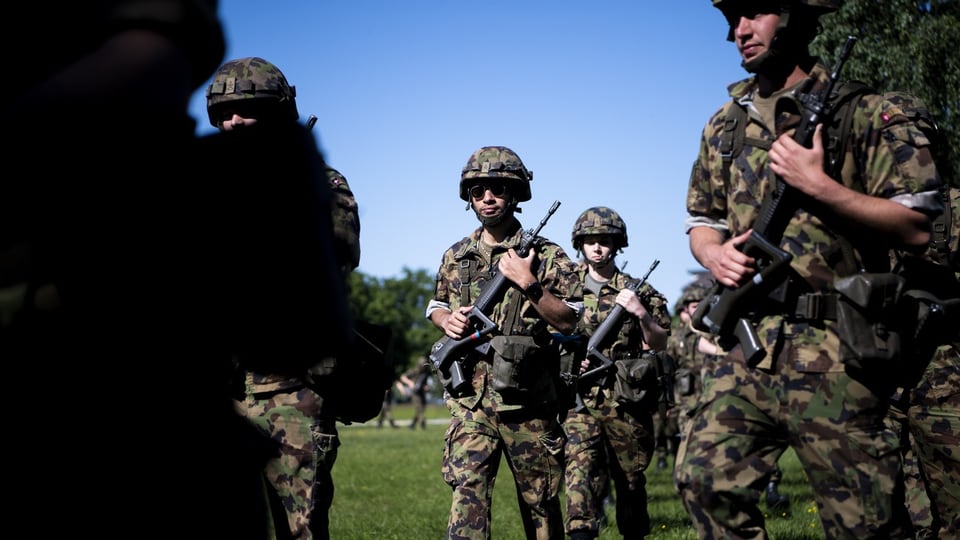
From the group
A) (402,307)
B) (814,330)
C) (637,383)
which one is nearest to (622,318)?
(637,383)

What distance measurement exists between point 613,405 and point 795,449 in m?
6.30

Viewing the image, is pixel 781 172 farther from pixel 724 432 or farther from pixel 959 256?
pixel 959 256

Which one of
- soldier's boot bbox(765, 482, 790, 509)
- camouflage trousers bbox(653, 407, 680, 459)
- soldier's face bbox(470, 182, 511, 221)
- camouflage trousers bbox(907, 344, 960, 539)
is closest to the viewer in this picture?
camouflage trousers bbox(907, 344, 960, 539)

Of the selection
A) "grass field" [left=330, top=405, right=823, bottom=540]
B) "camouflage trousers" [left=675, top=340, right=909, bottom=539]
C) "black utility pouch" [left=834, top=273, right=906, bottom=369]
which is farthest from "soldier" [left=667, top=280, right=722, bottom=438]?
"black utility pouch" [left=834, top=273, right=906, bottom=369]

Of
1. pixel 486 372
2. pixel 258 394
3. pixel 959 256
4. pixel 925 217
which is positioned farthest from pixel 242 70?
pixel 959 256

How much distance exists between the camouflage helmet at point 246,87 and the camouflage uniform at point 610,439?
471cm

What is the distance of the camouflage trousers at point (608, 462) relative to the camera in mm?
9477

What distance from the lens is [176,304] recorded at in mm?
1585

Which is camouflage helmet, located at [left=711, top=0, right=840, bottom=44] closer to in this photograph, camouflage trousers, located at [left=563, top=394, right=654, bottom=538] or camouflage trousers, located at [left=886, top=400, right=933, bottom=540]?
camouflage trousers, located at [left=886, top=400, right=933, bottom=540]

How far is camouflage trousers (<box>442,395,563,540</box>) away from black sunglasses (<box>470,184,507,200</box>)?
166 cm

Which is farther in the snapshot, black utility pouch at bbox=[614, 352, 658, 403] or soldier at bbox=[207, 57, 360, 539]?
black utility pouch at bbox=[614, 352, 658, 403]

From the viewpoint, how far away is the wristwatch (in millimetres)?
7340

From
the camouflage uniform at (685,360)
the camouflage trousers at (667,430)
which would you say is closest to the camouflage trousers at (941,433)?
the camouflage uniform at (685,360)

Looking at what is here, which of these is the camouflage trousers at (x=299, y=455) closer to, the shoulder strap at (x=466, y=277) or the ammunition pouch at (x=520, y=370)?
the ammunition pouch at (x=520, y=370)
